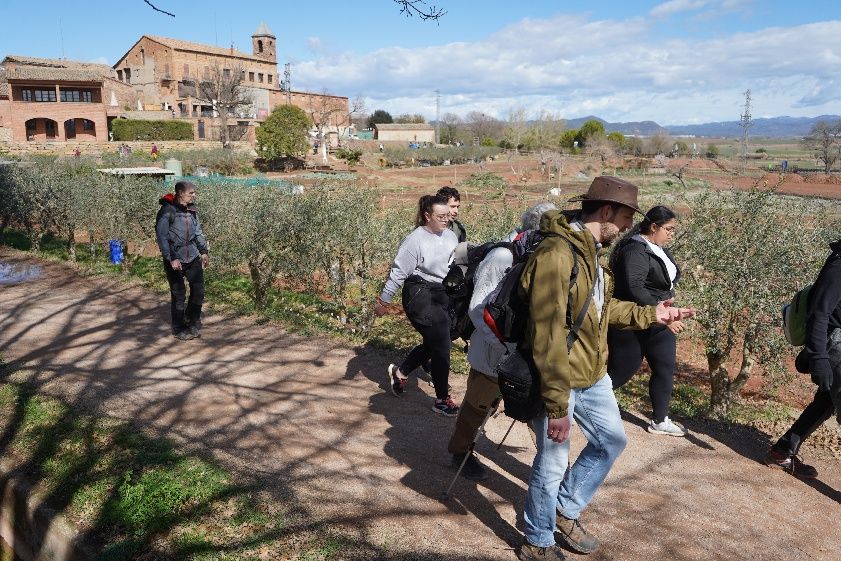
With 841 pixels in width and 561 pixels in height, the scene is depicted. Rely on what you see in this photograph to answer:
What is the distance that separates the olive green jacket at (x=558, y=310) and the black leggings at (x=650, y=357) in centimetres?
140

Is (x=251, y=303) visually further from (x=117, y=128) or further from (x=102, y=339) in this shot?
(x=117, y=128)

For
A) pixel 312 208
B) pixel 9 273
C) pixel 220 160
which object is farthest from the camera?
pixel 220 160

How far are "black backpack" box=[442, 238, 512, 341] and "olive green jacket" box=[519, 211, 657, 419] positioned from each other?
0.64 meters

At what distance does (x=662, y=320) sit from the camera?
3.28 metres

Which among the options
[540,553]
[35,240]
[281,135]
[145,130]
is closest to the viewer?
[540,553]

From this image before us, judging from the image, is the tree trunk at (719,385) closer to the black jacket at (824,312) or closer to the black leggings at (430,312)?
the black jacket at (824,312)

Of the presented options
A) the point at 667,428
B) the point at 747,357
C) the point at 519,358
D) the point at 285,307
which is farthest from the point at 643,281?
the point at 285,307

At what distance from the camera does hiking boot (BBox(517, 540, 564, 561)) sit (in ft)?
10.4

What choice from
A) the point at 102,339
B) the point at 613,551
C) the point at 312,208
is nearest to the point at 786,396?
the point at 613,551

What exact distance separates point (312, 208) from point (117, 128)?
4683cm

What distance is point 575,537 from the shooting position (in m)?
3.36

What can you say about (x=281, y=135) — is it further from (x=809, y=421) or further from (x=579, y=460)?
(x=579, y=460)

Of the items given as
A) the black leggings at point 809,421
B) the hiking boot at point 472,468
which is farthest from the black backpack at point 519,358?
the black leggings at point 809,421

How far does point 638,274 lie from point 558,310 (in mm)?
1796
